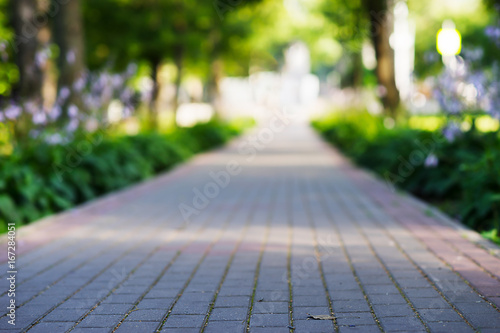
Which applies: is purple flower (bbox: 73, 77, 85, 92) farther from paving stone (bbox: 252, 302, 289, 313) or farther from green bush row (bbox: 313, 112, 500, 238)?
paving stone (bbox: 252, 302, 289, 313)

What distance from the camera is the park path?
156 inches

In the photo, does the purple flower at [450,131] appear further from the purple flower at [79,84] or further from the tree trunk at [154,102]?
the tree trunk at [154,102]

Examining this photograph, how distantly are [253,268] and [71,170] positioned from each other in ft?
17.2

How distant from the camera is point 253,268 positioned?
17.6 feet

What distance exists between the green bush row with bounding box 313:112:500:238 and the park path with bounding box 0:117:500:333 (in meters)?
0.43

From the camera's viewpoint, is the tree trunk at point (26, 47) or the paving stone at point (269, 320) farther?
the tree trunk at point (26, 47)

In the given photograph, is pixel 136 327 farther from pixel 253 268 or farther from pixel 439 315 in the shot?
pixel 439 315

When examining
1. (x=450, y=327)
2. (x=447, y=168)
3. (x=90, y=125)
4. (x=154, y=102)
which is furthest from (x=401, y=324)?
(x=154, y=102)

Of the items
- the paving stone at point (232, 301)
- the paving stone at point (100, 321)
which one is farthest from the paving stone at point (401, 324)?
the paving stone at point (100, 321)

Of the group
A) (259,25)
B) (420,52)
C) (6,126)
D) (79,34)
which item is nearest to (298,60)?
(420,52)

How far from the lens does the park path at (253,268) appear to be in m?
3.96

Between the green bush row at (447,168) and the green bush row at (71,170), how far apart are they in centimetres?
473

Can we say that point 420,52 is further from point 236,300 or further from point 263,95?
point 236,300

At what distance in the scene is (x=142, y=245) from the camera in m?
6.43
